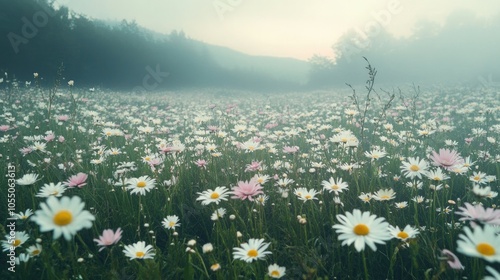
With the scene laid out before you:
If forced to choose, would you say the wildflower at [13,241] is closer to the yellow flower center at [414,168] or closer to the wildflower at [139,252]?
the wildflower at [139,252]

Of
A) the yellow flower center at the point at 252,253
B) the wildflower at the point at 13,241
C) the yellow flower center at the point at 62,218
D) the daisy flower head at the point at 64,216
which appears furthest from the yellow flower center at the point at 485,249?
the wildflower at the point at 13,241

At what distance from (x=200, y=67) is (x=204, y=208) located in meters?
45.1

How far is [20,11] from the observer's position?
20.2m

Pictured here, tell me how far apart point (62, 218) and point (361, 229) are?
4.13 feet

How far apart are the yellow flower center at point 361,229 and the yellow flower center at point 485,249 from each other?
0.40 m

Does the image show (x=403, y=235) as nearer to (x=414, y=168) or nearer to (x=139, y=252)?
(x=414, y=168)

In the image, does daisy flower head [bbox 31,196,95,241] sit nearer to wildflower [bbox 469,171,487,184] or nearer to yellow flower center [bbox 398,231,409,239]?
yellow flower center [bbox 398,231,409,239]

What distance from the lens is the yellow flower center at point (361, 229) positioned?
4.33 ft

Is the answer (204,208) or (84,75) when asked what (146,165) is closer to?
(204,208)

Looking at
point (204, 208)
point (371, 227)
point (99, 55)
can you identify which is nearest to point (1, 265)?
point (204, 208)

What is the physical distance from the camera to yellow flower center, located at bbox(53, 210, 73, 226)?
1.13 m

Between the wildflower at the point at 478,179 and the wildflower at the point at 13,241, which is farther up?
the wildflower at the point at 478,179

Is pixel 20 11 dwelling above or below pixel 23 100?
above

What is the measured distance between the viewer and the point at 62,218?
1.14 meters
